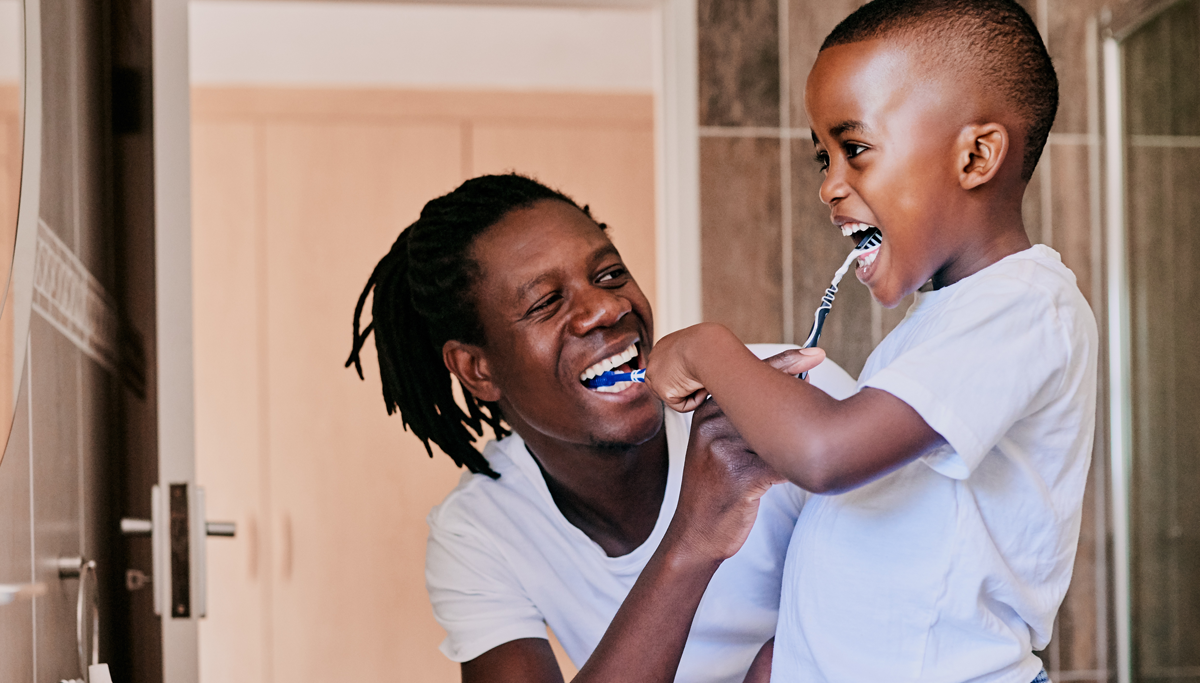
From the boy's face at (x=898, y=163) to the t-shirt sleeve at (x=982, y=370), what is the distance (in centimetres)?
8

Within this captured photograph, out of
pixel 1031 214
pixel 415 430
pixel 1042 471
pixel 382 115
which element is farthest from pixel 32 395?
pixel 1031 214

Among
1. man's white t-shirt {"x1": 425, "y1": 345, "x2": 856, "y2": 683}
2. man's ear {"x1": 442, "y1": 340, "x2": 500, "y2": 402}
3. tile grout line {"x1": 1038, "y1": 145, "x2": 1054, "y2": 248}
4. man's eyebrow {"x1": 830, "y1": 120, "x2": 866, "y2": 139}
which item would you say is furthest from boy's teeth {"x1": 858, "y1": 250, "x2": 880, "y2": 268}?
tile grout line {"x1": 1038, "y1": 145, "x2": 1054, "y2": 248}

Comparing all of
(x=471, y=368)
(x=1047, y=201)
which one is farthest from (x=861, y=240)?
(x=1047, y=201)

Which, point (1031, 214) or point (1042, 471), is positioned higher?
point (1031, 214)

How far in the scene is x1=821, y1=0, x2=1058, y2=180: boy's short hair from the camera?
2.60ft

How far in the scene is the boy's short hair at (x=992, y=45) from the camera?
0.79 m

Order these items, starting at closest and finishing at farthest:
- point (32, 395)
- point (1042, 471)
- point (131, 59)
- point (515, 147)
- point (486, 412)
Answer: point (1042, 471) → point (32, 395) → point (486, 412) → point (131, 59) → point (515, 147)

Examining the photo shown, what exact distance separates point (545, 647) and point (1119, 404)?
125 cm

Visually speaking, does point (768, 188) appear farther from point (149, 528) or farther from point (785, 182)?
point (149, 528)

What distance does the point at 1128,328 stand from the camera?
1.78 meters

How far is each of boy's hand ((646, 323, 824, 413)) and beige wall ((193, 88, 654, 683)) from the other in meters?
0.86

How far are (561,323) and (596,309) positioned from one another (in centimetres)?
4

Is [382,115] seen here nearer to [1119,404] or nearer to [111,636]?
[111,636]

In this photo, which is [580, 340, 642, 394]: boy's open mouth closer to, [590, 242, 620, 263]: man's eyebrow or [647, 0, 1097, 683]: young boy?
[590, 242, 620, 263]: man's eyebrow
